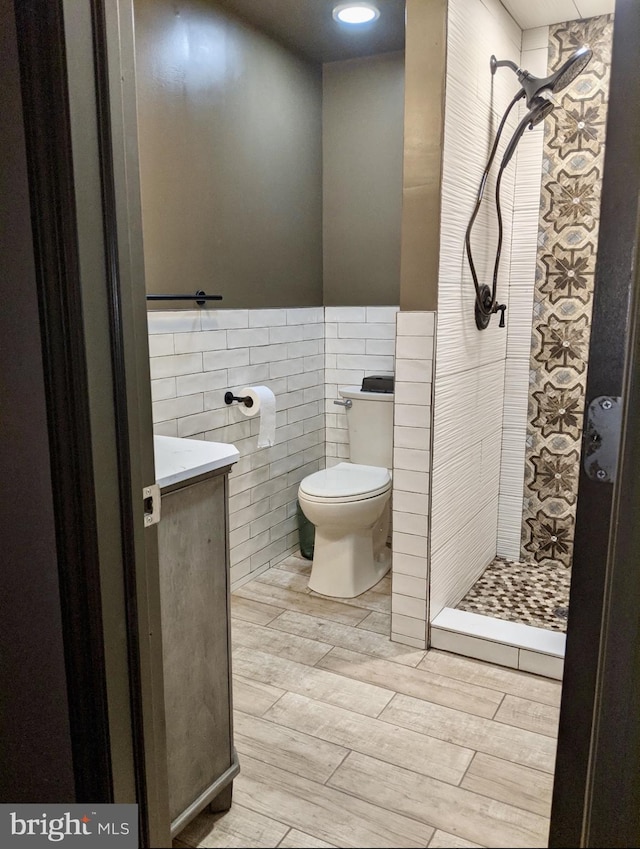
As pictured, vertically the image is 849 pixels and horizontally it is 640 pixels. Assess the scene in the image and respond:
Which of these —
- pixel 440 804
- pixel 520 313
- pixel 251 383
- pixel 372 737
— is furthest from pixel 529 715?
pixel 251 383

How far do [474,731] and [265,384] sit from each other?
1.58 m

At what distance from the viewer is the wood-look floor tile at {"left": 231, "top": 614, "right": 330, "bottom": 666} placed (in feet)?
7.22

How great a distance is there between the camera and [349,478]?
270cm

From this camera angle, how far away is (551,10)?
72.9 inches

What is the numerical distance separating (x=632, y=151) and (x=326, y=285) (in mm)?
2494

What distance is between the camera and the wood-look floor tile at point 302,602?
8.14 ft

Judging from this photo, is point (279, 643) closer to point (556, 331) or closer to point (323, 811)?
point (323, 811)

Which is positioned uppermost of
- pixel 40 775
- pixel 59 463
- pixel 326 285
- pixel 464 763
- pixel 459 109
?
pixel 459 109

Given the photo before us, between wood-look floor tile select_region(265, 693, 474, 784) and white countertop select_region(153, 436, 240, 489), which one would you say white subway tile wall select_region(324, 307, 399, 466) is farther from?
white countertop select_region(153, 436, 240, 489)

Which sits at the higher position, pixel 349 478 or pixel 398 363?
pixel 398 363

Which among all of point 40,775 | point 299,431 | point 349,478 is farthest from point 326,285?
point 40,775

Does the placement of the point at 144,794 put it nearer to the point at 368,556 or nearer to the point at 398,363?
the point at 398,363

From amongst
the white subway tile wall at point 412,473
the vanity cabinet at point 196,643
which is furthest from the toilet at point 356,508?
the vanity cabinet at point 196,643

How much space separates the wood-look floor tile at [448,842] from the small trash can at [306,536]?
193 centimetres
